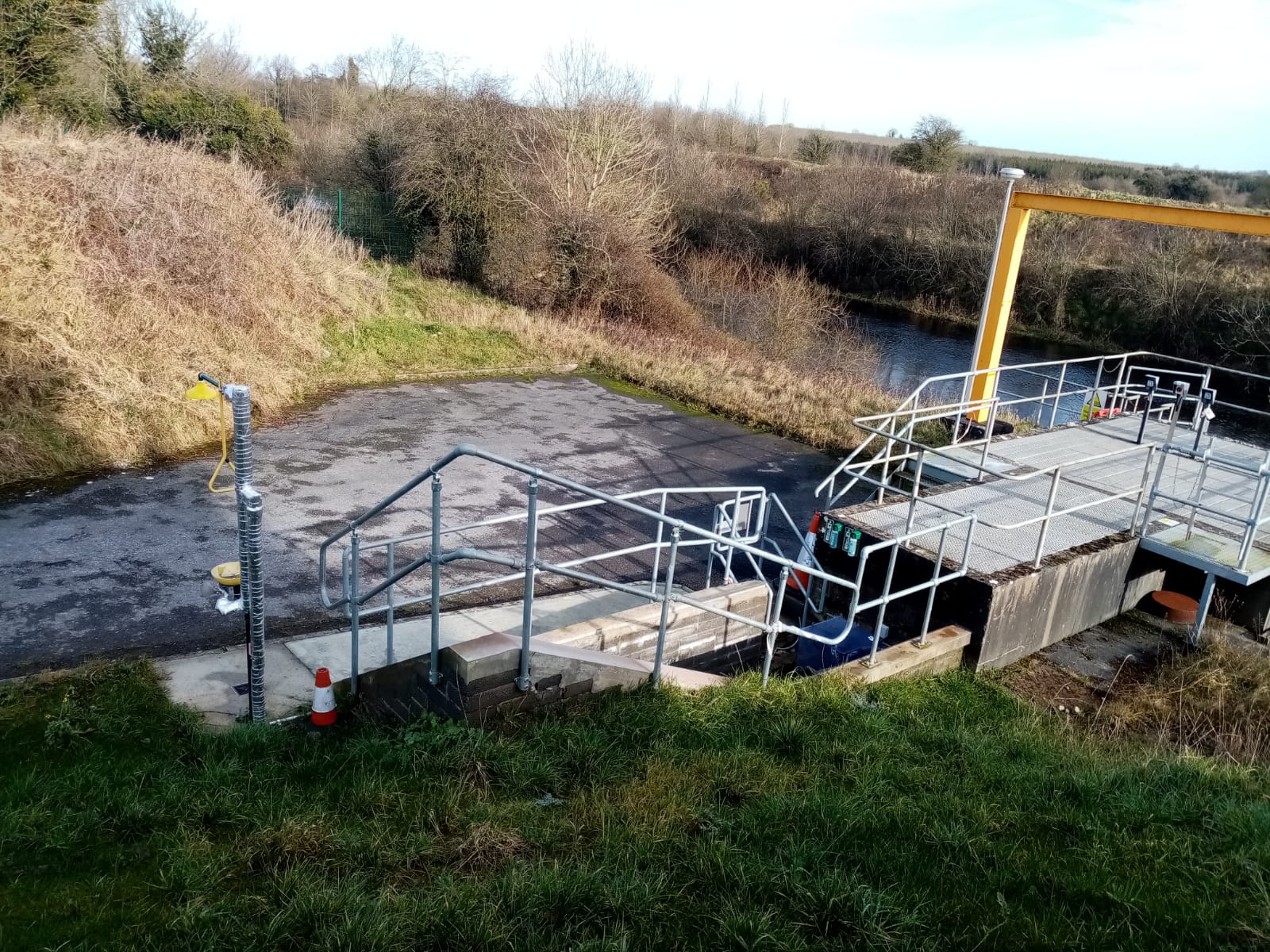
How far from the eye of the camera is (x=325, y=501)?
432 inches

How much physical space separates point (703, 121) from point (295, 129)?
3436cm

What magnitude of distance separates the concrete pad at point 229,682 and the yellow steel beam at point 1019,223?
1001 centimetres

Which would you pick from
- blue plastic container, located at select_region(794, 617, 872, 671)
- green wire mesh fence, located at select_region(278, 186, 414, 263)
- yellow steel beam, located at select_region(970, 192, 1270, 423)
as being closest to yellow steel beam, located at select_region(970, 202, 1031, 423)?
yellow steel beam, located at select_region(970, 192, 1270, 423)

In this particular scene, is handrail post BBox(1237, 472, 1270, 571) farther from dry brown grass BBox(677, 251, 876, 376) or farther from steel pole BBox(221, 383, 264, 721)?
dry brown grass BBox(677, 251, 876, 376)

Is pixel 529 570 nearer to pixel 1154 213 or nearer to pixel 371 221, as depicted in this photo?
pixel 1154 213

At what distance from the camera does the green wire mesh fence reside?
25.4 m

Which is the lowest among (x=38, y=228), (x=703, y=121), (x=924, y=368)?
(x=924, y=368)

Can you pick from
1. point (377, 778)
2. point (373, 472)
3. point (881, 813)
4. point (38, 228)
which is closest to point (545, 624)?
point (377, 778)

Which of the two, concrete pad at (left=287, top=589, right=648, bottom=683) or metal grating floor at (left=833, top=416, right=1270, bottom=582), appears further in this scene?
metal grating floor at (left=833, top=416, right=1270, bottom=582)

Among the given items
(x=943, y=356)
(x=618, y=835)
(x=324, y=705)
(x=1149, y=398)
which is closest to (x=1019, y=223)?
(x=1149, y=398)

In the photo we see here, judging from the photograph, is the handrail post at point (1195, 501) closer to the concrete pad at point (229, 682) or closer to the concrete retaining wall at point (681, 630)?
the concrete retaining wall at point (681, 630)

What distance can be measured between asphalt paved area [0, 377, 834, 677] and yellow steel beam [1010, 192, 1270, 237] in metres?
5.16

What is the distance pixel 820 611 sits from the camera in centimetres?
866

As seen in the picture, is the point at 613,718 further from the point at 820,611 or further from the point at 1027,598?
the point at 1027,598
